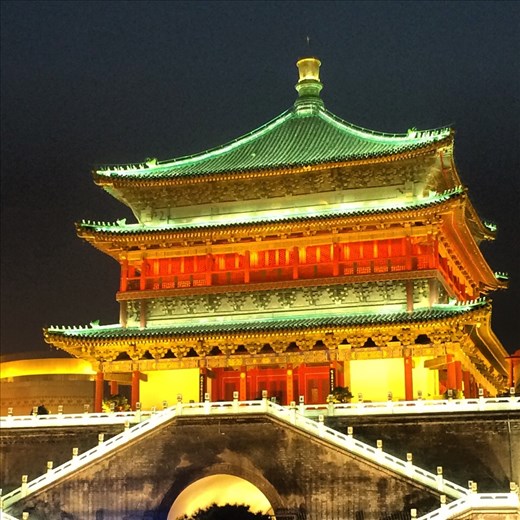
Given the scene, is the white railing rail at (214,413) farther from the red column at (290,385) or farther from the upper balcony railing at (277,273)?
the upper balcony railing at (277,273)

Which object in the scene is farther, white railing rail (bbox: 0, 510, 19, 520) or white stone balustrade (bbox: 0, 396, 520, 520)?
white railing rail (bbox: 0, 510, 19, 520)

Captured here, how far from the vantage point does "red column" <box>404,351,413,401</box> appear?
3462cm

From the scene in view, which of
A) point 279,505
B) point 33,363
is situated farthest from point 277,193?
point 33,363

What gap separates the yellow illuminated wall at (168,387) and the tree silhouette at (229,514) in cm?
956

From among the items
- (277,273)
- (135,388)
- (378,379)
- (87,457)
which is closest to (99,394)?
(135,388)

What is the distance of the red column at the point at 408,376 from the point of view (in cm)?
3462

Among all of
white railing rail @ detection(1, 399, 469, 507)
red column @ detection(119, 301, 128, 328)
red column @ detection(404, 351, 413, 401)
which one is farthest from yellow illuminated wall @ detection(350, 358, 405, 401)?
red column @ detection(119, 301, 128, 328)

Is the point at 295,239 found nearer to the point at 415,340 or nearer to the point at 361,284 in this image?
the point at 361,284

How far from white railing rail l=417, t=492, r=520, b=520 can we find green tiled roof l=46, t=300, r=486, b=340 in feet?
27.7

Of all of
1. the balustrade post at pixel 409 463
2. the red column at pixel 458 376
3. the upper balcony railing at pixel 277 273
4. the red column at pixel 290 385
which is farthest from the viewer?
the upper balcony railing at pixel 277 273

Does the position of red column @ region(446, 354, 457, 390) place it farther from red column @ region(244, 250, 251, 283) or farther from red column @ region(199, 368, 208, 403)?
red column @ region(199, 368, 208, 403)

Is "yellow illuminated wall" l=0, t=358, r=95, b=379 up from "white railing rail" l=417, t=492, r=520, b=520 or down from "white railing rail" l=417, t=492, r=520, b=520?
up

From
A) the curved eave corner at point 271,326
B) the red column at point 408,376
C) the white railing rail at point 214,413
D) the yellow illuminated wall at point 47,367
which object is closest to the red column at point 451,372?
the red column at point 408,376

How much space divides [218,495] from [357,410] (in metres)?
5.41
